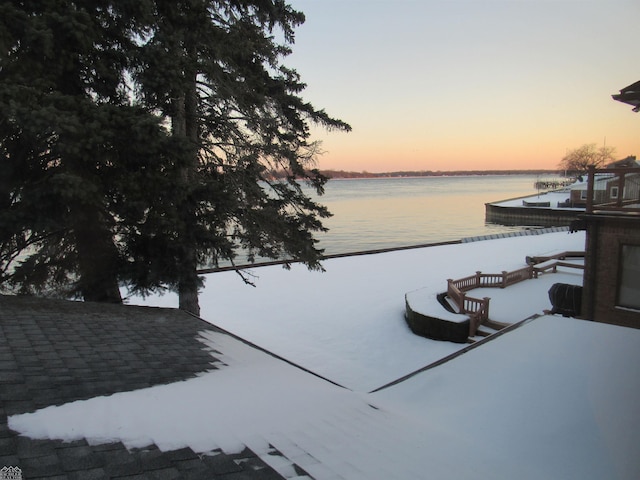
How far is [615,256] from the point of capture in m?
8.51

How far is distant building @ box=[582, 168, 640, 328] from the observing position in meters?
8.30

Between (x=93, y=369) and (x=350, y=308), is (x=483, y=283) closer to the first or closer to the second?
(x=350, y=308)

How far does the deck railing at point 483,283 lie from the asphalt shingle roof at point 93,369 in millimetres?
8696

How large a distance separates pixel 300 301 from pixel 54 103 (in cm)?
1183

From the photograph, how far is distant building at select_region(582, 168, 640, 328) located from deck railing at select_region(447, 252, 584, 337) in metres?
3.37

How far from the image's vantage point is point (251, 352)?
6.13 meters

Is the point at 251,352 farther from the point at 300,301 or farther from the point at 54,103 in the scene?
the point at 300,301

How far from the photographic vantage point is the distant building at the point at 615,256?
8297mm

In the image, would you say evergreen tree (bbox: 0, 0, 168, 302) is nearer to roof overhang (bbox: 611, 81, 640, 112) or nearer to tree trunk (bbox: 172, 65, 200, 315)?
tree trunk (bbox: 172, 65, 200, 315)

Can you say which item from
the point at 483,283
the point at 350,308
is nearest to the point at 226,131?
the point at 350,308

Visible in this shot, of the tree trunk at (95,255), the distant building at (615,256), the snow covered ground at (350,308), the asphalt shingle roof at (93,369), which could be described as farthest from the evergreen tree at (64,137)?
the distant building at (615,256)

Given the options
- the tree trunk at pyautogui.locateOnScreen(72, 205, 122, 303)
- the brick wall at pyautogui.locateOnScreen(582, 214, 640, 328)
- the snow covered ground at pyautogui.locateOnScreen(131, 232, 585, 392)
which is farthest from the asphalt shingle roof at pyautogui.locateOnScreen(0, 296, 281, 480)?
the brick wall at pyautogui.locateOnScreen(582, 214, 640, 328)

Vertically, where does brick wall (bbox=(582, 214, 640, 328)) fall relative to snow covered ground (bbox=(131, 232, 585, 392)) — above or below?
above

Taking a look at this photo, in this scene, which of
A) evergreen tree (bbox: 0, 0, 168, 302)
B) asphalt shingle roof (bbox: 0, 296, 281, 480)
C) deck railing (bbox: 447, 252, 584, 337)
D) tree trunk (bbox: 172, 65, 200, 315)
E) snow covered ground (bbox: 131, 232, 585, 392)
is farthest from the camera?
deck railing (bbox: 447, 252, 584, 337)
